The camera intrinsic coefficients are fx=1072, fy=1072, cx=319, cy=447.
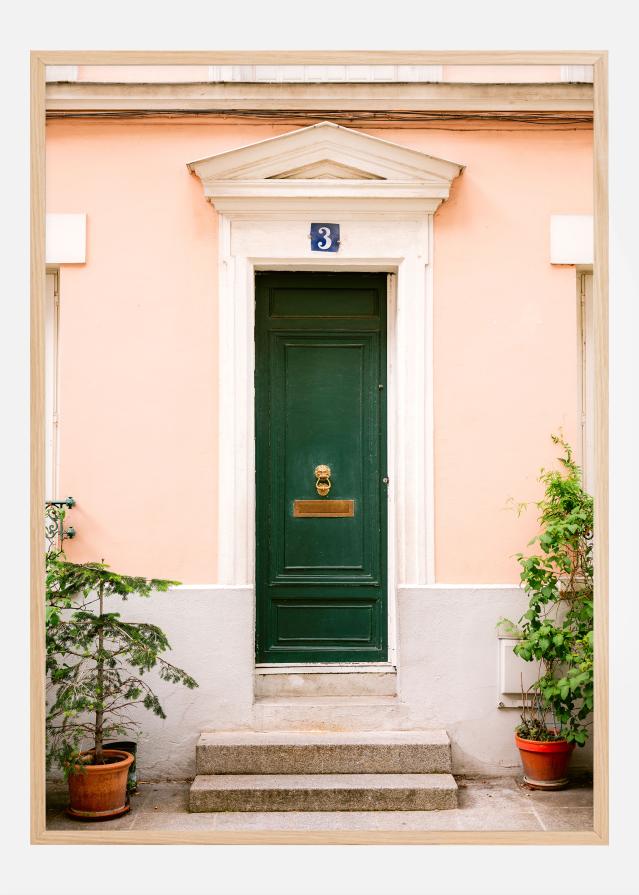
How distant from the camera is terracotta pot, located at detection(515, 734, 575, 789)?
18.3 ft

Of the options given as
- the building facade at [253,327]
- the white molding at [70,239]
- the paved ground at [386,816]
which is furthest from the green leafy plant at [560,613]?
the white molding at [70,239]

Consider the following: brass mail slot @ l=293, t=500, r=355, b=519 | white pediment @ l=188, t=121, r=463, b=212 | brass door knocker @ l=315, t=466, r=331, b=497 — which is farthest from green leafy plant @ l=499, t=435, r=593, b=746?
white pediment @ l=188, t=121, r=463, b=212

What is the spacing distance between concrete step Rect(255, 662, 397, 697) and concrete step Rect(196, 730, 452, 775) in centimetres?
39

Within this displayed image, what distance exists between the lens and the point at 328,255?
5.93 m

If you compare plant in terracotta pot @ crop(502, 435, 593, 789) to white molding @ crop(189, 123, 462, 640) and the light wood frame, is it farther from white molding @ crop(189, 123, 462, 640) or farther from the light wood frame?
the light wood frame

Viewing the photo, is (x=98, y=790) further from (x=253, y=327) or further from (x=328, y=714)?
(x=253, y=327)

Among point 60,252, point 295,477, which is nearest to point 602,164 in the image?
point 295,477

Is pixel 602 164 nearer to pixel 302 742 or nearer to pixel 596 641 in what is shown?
pixel 596 641

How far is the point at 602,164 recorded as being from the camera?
4574mm

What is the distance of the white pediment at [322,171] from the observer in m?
5.84

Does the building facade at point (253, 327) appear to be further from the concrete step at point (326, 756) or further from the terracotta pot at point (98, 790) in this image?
the terracotta pot at point (98, 790)

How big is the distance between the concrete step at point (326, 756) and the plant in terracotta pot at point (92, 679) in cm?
49
